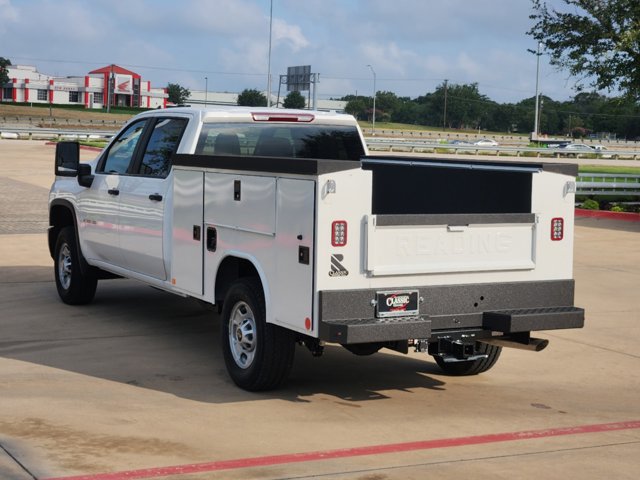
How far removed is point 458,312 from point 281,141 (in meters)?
2.82

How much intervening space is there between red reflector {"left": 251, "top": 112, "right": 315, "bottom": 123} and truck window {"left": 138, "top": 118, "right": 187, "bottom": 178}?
0.68 metres

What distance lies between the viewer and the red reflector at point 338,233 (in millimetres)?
6977

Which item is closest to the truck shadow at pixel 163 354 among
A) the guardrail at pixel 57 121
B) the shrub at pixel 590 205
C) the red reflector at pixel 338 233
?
the red reflector at pixel 338 233

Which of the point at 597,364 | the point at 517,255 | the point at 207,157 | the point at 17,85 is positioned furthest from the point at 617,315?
the point at 17,85

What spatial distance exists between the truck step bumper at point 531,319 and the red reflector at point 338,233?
131 centimetres

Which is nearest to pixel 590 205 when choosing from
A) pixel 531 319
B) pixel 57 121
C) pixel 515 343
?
pixel 515 343

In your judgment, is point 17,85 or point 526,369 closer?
point 526,369

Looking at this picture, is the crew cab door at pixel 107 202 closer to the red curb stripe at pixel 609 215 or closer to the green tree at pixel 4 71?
the red curb stripe at pixel 609 215

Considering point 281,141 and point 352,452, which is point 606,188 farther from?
point 352,452

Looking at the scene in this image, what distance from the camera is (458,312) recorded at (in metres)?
7.54

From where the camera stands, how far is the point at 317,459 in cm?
627

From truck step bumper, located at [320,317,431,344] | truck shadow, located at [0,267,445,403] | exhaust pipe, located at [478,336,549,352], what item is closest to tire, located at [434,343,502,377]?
truck shadow, located at [0,267,445,403]

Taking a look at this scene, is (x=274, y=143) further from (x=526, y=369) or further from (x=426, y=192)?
(x=526, y=369)

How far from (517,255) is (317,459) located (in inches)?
95.1
